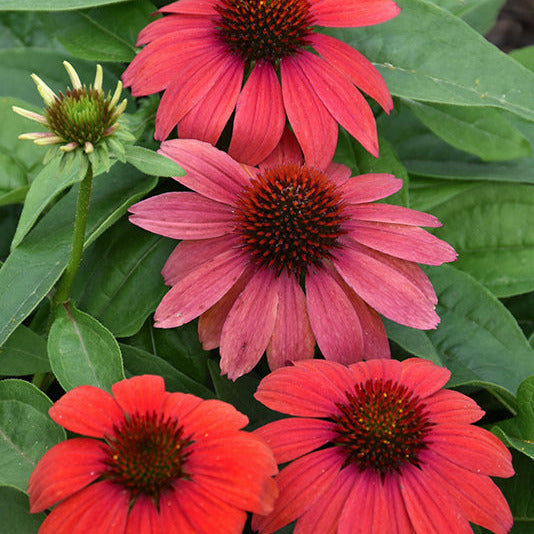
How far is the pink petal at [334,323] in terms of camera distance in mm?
810

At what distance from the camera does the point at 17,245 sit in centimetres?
87

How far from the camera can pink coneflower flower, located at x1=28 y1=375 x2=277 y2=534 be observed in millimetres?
596

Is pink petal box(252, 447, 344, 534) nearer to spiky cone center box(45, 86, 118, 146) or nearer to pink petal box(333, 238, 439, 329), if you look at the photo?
pink petal box(333, 238, 439, 329)

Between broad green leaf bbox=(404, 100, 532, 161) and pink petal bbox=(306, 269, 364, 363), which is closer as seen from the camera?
pink petal bbox=(306, 269, 364, 363)

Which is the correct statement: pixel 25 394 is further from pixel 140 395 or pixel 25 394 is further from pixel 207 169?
pixel 207 169

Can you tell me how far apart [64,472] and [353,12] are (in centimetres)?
67

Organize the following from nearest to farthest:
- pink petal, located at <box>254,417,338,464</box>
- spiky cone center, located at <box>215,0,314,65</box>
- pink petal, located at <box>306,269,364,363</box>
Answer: pink petal, located at <box>254,417,338,464</box> → pink petal, located at <box>306,269,364,363</box> → spiky cone center, located at <box>215,0,314,65</box>

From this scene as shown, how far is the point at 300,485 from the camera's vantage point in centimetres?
69

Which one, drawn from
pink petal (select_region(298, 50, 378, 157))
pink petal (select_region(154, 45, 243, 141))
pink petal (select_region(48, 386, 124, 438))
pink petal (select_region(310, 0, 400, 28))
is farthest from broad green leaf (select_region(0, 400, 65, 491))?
pink petal (select_region(310, 0, 400, 28))

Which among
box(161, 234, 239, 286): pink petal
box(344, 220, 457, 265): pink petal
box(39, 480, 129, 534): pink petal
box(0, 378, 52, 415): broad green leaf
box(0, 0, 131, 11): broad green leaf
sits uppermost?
box(0, 0, 131, 11): broad green leaf

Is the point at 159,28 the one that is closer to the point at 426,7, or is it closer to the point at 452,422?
the point at 426,7

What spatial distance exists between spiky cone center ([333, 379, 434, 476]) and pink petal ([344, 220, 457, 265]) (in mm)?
157

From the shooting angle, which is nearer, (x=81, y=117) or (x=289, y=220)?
(x=81, y=117)

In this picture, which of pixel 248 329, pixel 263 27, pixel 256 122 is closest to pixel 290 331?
pixel 248 329
